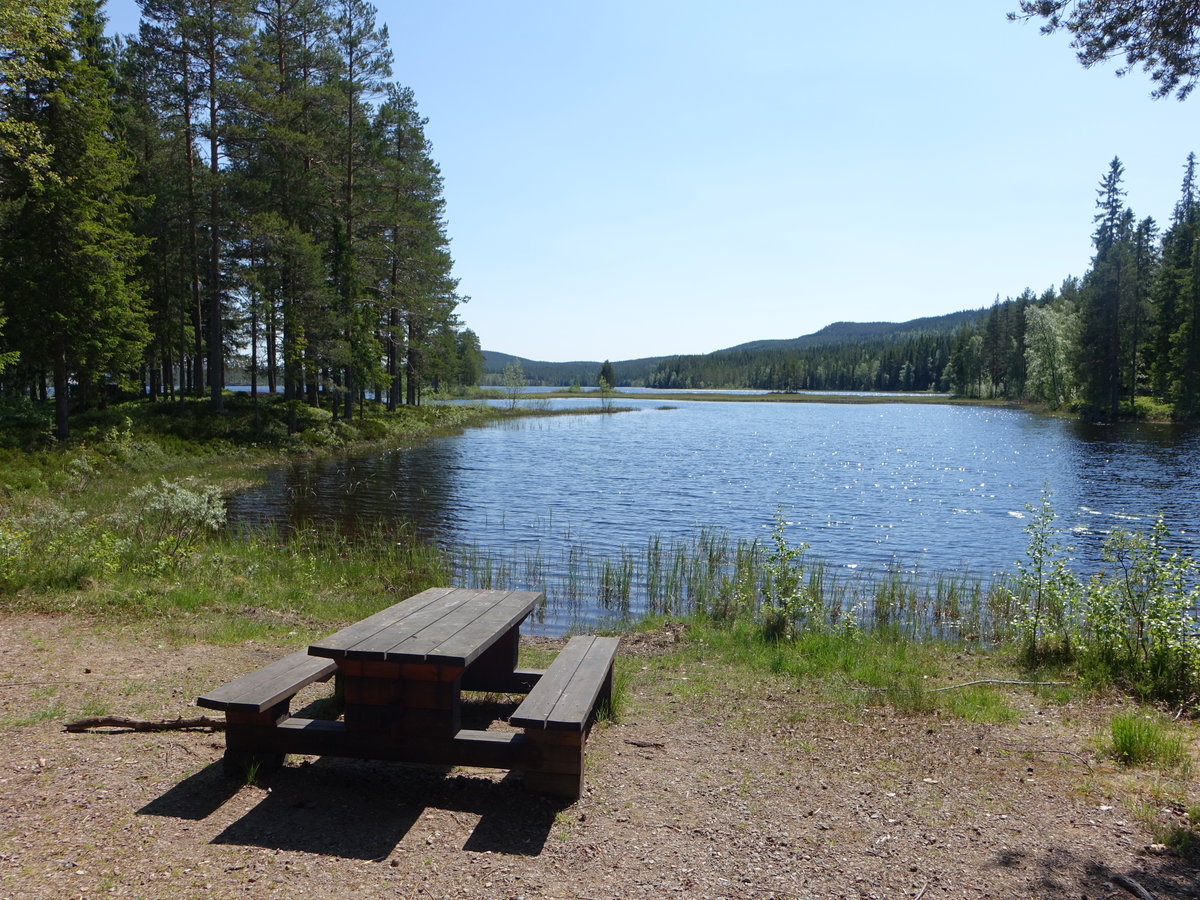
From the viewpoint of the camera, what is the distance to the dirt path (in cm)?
355

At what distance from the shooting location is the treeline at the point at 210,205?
2020 centimetres

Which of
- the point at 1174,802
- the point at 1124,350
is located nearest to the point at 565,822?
the point at 1174,802

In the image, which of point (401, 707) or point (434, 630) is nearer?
point (401, 707)

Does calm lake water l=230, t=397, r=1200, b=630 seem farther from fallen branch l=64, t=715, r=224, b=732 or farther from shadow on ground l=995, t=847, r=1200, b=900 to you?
shadow on ground l=995, t=847, r=1200, b=900

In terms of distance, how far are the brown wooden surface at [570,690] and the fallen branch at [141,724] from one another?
7.40ft

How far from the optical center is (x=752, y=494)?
23.2 m

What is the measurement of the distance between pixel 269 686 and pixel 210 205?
2760cm

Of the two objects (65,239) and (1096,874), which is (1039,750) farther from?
(65,239)

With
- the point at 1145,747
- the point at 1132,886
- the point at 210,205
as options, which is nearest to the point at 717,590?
the point at 1145,747

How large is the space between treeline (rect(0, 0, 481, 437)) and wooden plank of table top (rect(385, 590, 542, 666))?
14.8 meters

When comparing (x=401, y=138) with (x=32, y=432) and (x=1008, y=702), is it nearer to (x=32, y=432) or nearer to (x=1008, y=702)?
(x=32, y=432)

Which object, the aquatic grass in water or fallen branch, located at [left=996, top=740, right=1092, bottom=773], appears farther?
the aquatic grass in water

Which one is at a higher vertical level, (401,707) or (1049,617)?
(401,707)

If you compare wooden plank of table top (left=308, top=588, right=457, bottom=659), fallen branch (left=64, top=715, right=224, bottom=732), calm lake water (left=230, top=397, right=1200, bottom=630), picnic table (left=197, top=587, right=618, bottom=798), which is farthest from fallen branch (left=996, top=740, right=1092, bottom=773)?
calm lake water (left=230, top=397, right=1200, bottom=630)
